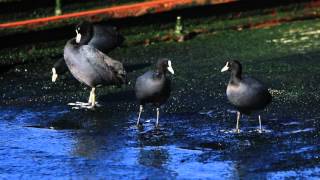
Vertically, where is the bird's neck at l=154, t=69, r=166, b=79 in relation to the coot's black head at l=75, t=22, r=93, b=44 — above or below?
below

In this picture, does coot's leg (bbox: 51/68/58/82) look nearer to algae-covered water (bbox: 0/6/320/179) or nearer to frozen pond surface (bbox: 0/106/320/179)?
algae-covered water (bbox: 0/6/320/179)

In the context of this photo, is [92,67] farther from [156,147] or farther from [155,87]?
[156,147]

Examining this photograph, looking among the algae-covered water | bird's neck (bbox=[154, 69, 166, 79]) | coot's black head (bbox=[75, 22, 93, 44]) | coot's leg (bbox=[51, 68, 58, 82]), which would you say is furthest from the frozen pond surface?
coot's leg (bbox=[51, 68, 58, 82])

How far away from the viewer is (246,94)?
33.6 feet

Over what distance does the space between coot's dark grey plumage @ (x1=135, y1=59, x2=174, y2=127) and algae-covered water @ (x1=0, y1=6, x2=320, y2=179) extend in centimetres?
27

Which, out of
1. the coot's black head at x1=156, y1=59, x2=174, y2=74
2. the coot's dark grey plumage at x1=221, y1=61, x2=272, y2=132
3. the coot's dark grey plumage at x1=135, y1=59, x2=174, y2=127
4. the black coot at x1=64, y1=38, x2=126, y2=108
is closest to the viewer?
the coot's dark grey plumage at x1=221, y1=61, x2=272, y2=132

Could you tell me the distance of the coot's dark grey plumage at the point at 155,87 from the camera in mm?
10672

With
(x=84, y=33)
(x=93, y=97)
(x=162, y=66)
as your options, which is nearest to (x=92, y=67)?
(x=93, y=97)

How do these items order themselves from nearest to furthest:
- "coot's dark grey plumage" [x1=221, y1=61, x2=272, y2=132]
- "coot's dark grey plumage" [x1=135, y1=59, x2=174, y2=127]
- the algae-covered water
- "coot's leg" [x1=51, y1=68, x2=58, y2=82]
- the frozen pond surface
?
the frozen pond surface < the algae-covered water < "coot's dark grey plumage" [x1=221, y1=61, x2=272, y2=132] < "coot's dark grey plumage" [x1=135, y1=59, x2=174, y2=127] < "coot's leg" [x1=51, y1=68, x2=58, y2=82]

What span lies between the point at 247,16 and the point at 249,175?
A: 9026mm

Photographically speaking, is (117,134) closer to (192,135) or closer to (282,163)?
(192,135)

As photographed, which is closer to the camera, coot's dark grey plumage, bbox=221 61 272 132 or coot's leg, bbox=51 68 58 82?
coot's dark grey plumage, bbox=221 61 272 132

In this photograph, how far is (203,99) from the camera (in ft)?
38.9

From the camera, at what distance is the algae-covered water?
883 cm
